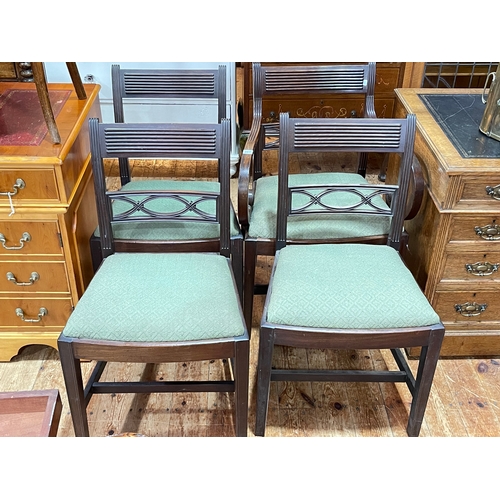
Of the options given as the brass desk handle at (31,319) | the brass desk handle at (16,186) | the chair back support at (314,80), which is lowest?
the brass desk handle at (31,319)

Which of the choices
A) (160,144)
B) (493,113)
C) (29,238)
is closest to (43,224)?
(29,238)

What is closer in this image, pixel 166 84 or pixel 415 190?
pixel 415 190

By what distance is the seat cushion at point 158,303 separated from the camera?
1.43 meters

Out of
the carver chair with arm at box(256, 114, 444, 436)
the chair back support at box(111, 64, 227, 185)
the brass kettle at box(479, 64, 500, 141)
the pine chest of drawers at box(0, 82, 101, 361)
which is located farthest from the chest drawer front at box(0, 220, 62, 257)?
the brass kettle at box(479, 64, 500, 141)

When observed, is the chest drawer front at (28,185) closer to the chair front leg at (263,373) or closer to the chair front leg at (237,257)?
the chair front leg at (237,257)

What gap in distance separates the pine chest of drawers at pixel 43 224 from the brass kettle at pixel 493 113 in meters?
1.36

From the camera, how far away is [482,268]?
1.87 metres

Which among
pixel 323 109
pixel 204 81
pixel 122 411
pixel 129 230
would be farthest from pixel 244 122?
pixel 122 411

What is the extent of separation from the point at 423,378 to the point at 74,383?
982mm

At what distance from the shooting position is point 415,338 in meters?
1.50

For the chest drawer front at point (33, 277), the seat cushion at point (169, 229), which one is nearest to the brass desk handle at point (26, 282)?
the chest drawer front at point (33, 277)

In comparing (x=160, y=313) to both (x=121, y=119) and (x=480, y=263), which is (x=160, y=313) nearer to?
(x=121, y=119)

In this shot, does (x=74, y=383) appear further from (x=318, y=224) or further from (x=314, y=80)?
(x=314, y=80)

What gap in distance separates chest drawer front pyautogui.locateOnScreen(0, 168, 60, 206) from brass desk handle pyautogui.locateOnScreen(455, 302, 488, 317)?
140 cm
